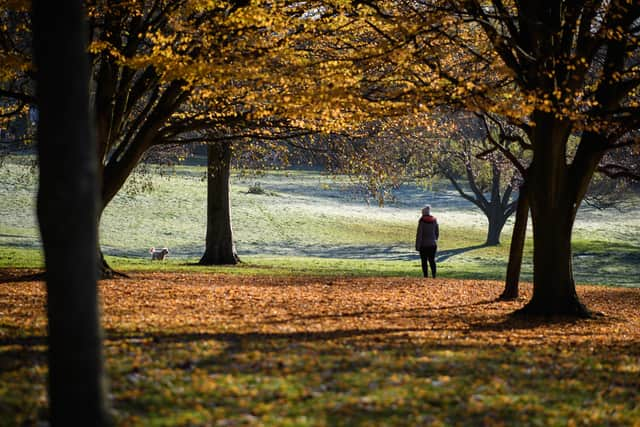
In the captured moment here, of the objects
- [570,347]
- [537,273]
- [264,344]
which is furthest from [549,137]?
[264,344]

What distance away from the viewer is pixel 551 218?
13477 millimetres

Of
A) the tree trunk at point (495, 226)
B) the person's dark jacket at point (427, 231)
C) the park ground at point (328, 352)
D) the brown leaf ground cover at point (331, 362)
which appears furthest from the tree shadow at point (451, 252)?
the brown leaf ground cover at point (331, 362)

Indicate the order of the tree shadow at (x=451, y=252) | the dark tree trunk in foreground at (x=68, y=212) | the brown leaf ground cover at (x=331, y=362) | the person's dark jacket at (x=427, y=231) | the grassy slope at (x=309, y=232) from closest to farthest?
1. the dark tree trunk in foreground at (x=68, y=212)
2. the brown leaf ground cover at (x=331, y=362)
3. the person's dark jacket at (x=427, y=231)
4. the grassy slope at (x=309, y=232)
5. the tree shadow at (x=451, y=252)

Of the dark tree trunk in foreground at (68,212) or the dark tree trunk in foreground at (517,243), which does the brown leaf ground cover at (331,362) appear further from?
the dark tree trunk in foreground at (517,243)

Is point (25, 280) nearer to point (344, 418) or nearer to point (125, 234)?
point (344, 418)

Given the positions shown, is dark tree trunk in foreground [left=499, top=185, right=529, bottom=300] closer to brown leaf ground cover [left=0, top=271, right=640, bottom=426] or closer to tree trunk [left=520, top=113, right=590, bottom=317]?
tree trunk [left=520, top=113, right=590, bottom=317]

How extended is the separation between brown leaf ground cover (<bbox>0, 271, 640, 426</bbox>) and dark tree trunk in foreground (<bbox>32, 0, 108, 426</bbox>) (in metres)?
1.28

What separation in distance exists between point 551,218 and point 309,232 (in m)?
33.1

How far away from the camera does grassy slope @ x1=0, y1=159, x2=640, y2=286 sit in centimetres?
3319

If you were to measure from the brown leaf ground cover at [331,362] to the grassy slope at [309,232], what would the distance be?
12118 millimetres

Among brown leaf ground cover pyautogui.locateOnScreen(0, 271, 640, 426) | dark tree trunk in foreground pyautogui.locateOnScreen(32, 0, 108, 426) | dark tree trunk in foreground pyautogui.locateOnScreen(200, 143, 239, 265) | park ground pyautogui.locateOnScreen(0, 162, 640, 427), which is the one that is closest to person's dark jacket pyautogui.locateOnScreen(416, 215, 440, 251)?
park ground pyautogui.locateOnScreen(0, 162, 640, 427)

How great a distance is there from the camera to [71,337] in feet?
14.0

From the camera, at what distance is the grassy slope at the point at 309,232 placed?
3319 centimetres

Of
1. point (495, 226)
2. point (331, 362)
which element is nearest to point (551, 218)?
point (331, 362)
